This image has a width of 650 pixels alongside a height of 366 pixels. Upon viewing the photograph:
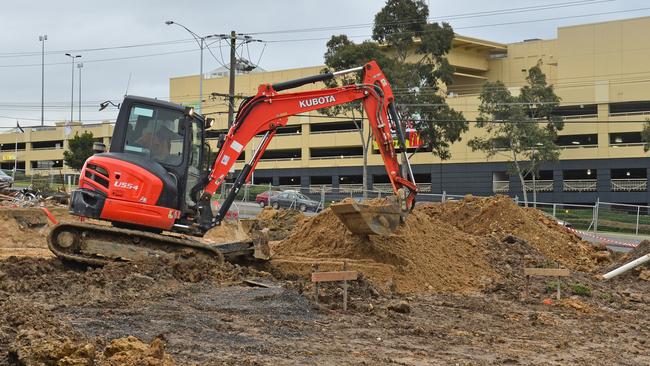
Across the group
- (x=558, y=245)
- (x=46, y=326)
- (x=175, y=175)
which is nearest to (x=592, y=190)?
(x=558, y=245)


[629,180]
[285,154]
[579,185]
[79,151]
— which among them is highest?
[285,154]

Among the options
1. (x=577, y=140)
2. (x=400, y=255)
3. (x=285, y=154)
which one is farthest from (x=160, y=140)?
(x=285, y=154)

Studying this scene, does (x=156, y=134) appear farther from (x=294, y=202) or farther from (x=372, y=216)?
(x=294, y=202)

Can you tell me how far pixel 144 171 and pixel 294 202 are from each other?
903 inches

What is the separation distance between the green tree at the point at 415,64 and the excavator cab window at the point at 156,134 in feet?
110

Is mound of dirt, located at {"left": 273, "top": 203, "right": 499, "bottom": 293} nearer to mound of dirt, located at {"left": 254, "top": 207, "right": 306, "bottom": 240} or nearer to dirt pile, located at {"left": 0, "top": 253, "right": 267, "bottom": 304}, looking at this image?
dirt pile, located at {"left": 0, "top": 253, "right": 267, "bottom": 304}

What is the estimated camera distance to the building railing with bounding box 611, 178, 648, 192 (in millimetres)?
58375

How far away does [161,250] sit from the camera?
15094mm

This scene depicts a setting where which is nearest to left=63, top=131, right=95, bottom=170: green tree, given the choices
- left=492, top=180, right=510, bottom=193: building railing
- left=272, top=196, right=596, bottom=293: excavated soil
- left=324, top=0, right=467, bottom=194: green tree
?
left=324, top=0, right=467, bottom=194: green tree

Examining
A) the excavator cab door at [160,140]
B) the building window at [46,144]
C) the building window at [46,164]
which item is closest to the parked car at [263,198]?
the excavator cab door at [160,140]

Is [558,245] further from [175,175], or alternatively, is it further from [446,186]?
[446,186]

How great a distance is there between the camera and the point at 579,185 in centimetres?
6138

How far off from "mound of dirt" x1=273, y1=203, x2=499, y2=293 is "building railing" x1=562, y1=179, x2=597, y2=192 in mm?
44306

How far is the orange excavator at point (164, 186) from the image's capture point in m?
14.7
